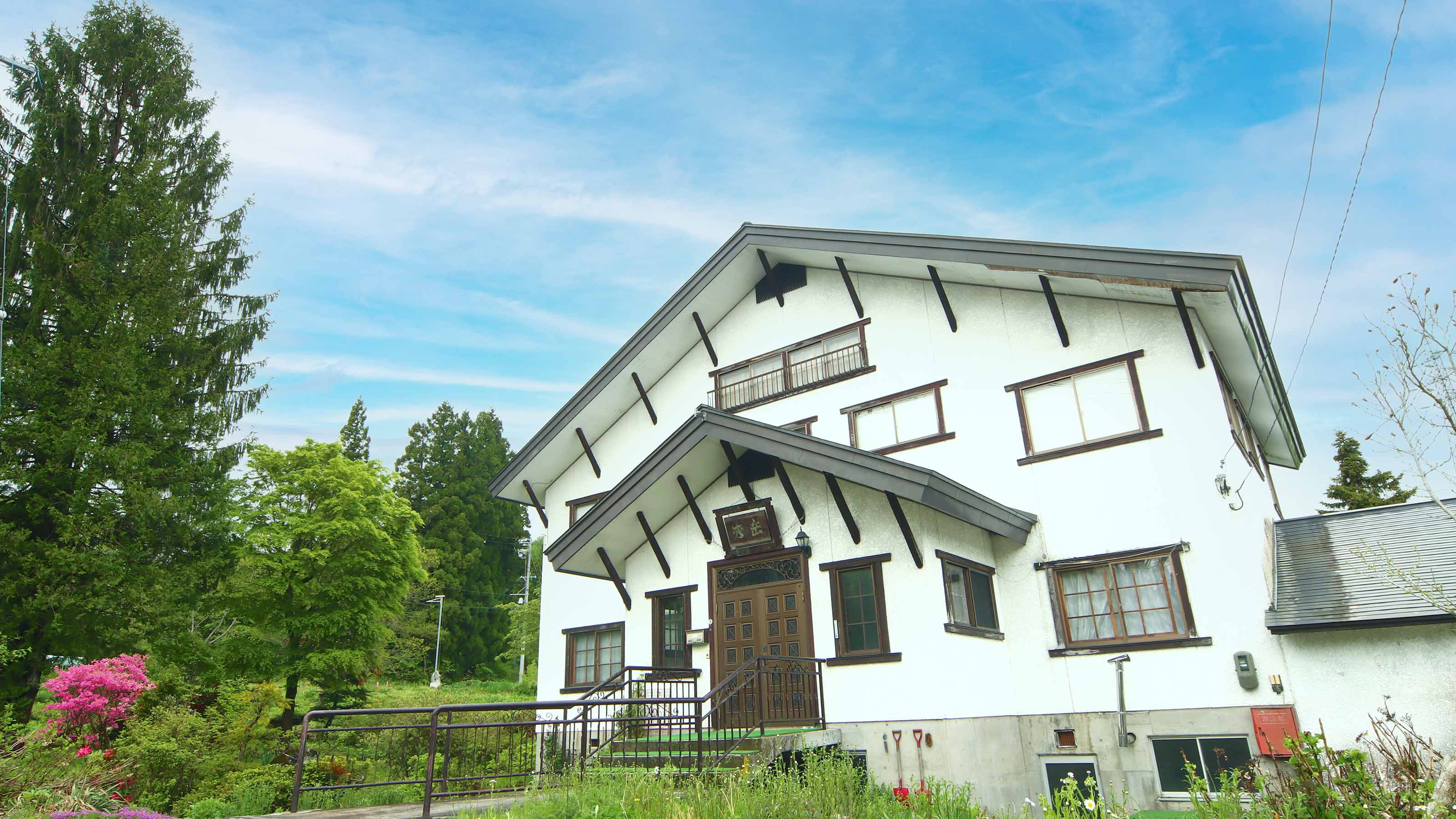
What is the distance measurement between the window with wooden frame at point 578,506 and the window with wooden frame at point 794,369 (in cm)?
371

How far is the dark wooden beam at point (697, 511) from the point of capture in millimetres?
13539

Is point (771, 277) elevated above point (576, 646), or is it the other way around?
point (771, 277)

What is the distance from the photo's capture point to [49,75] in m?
19.8

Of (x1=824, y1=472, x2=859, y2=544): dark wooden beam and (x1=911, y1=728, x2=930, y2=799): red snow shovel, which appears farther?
(x1=824, y1=472, x2=859, y2=544): dark wooden beam

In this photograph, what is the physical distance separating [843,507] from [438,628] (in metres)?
35.1

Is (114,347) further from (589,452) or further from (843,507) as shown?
(843,507)

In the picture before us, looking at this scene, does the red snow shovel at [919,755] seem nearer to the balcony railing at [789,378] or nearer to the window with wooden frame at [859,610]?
the window with wooden frame at [859,610]

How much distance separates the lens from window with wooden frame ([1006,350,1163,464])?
1173 centimetres

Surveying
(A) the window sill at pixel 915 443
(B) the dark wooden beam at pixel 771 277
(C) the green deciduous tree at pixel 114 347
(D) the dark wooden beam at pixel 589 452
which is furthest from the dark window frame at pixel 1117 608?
(C) the green deciduous tree at pixel 114 347

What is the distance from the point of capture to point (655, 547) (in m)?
14.3

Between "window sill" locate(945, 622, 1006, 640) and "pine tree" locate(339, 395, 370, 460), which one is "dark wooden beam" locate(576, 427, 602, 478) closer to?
"window sill" locate(945, 622, 1006, 640)

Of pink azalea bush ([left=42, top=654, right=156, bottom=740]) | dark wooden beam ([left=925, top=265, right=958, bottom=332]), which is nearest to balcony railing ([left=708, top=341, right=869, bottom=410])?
dark wooden beam ([left=925, top=265, right=958, bottom=332])

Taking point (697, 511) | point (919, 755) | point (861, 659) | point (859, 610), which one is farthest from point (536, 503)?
point (919, 755)

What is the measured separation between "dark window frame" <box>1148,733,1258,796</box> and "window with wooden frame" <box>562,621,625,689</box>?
933cm
